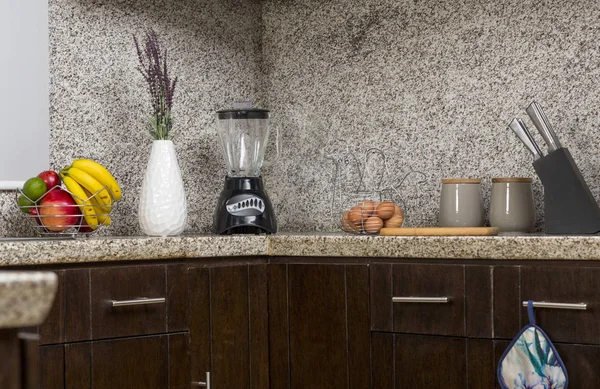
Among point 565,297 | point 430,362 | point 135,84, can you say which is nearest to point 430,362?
point 430,362

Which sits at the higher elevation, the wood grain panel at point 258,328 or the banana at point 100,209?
the banana at point 100,209

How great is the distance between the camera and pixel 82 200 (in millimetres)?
1851

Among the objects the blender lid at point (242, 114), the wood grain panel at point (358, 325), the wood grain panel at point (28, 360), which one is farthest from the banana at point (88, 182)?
the wood grain panel at point (28, 360)

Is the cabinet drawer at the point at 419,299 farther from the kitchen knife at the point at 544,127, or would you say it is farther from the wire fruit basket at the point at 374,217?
the kitchen knife at the point at 544,127

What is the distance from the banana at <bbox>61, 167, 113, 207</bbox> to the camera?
1.88 meters

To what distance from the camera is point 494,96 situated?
7.25ft

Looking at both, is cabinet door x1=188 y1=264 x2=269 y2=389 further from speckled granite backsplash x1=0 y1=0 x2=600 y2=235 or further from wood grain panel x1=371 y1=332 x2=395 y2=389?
speckled granite backsplash x1=0 y1=0 x2=600 y2=235

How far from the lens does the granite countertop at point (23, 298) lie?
0.51 metres

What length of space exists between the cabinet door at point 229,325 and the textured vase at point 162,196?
0.22 metres

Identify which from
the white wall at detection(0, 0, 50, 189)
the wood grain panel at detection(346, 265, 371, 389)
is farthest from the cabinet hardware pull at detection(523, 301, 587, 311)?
the white wall at detection(0, 0, 50, 189)

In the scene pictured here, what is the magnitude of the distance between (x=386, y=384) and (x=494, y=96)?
87cm

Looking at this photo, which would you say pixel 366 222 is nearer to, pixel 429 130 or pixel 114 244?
pixel 429 130

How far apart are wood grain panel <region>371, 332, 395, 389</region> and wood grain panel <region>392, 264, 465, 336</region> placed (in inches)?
1.6

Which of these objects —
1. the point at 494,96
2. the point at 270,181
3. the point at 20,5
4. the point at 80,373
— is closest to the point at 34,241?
the point at 80,373
